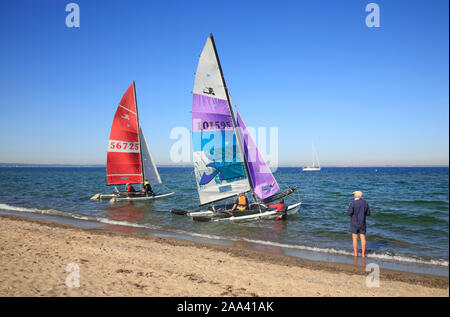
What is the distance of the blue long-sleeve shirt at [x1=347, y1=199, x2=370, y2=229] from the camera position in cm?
863

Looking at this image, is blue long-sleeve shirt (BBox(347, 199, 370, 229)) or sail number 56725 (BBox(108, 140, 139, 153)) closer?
blue long-sleeve shirt (BBox(347, 199, 370, 229))

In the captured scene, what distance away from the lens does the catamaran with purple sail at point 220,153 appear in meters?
15.3

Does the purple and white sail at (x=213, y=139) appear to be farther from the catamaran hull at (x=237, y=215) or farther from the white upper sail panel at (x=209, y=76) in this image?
the catamaran hull at (x=237, y=215)

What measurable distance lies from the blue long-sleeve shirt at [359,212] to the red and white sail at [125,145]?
74.2ft

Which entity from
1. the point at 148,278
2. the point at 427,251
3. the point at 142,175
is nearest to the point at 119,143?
the point at 142,175

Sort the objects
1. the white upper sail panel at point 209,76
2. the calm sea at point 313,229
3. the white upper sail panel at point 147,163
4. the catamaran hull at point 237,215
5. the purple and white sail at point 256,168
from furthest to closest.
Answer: the white upper sail panel at point 147,163
the purple and white sail at point 256,168
the catamaran hull at point 237,215
the white upper sail panel at point 209,76
the calm sea at point 313,229

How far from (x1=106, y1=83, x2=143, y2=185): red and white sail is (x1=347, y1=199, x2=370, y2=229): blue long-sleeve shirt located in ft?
74.2

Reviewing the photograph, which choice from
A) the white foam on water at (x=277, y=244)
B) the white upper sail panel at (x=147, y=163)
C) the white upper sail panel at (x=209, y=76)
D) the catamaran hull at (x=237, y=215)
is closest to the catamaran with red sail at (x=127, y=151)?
the white upper sail panel at (x=147, y=163)

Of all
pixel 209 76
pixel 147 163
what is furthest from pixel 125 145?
pixel 209 76

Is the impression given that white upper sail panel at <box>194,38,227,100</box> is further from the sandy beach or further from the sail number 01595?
the sandy beach

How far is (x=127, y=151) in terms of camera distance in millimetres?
27000

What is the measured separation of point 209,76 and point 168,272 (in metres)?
10.6

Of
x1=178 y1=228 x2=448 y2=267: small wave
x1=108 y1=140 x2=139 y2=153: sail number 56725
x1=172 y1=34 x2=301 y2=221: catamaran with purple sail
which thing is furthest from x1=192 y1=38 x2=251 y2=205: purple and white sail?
x1=108 y1=140 x2=139 y2=153: sail number 56725
